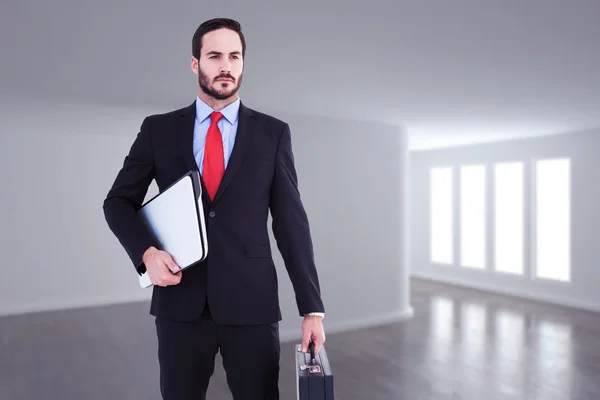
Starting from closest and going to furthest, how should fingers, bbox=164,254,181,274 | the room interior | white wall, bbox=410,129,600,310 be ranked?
1. fingers, bbox=164,254,181,274
2. the room interior
3. white wall, bbox=410,129,600,310

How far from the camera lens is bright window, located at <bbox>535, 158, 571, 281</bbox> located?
7.94 meters

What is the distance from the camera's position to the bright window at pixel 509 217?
8.60 meters

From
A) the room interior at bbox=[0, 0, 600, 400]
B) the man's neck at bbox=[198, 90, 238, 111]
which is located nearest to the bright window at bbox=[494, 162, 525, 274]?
the room interior at bbox=[0, 0, 600, 400]

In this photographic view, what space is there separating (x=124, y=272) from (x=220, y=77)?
7682mm

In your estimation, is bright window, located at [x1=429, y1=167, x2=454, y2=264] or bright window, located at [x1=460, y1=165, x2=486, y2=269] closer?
bright window, located at [x1=460, y1=165, x2=486, y2=269]

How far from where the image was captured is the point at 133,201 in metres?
1.18

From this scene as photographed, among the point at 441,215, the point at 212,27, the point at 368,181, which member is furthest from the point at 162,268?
the point at 441,215

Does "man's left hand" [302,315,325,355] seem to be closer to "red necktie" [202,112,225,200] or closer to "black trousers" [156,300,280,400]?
"black trousers" [156,300,280,400]

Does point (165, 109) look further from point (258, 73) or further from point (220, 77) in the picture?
point (220, 77)

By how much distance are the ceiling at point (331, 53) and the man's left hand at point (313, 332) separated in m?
1.75

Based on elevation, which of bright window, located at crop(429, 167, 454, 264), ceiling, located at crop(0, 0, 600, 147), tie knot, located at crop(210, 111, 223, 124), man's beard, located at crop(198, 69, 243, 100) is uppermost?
ceiling, located at crop(0, 0, 600, 147)

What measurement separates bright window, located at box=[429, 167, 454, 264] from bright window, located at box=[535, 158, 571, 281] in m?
1.84

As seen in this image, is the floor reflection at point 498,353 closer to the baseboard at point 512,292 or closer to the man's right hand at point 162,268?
the baseboard at point 512,292

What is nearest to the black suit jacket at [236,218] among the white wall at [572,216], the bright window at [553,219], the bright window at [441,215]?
the white wall at [572,216]
